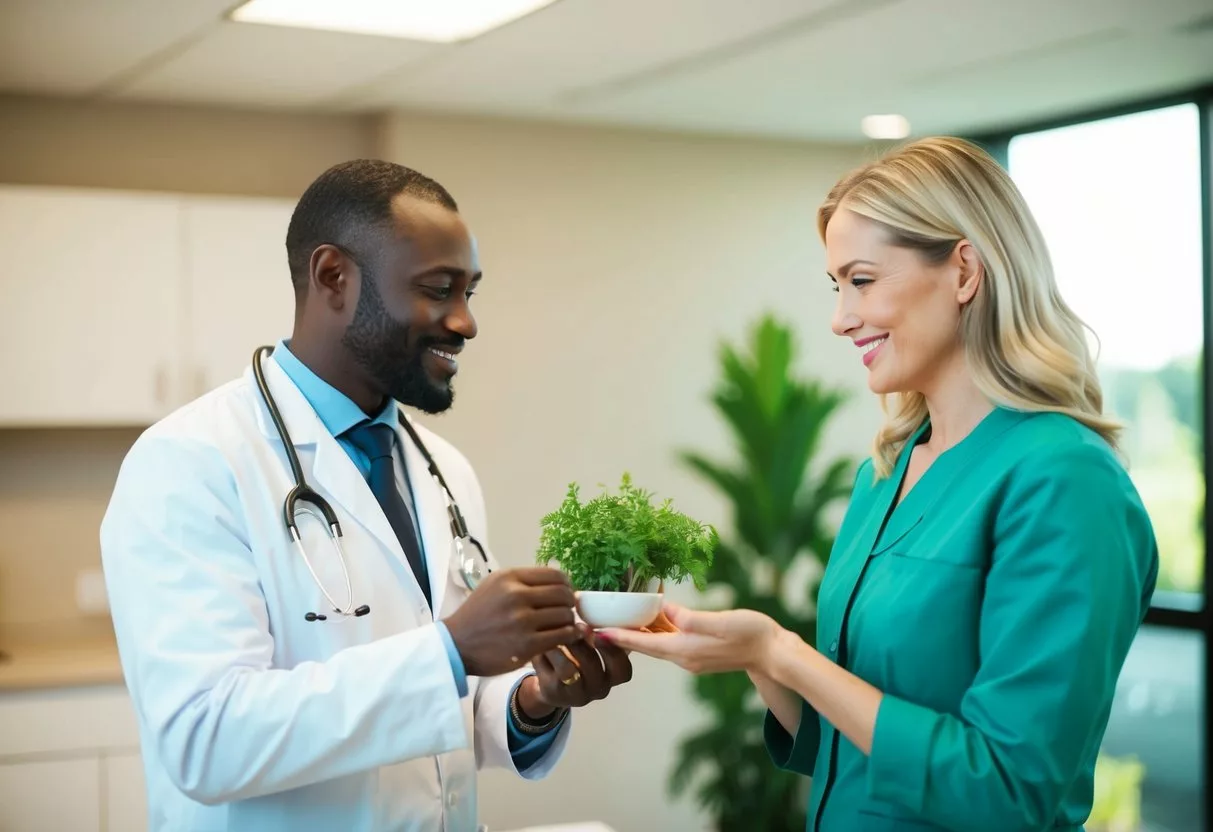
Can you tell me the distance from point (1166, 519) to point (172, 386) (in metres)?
3.63

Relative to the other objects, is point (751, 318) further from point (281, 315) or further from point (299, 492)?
point (299, 492)

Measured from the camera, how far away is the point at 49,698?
3951 millimetres

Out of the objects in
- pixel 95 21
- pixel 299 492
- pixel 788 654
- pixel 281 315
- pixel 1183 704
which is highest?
pixel 95 21

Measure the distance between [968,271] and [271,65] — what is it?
2.82 metres

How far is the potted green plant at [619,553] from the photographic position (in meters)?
1.85

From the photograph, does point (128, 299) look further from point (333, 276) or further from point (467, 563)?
point (467, 563)

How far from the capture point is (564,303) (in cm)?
510

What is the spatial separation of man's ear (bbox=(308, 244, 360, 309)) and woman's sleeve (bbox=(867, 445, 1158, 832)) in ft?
3.42

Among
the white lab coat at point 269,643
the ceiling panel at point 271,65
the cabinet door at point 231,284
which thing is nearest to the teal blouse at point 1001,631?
the white lab coat at point 269,643

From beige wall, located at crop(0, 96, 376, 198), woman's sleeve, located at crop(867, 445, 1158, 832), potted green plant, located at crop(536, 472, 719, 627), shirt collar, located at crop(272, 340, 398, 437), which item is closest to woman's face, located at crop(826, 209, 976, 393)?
woman's sleeve, located at crop(867, 445, 1158, 832)

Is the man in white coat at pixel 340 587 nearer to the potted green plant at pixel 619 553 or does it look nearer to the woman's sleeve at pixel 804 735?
the potted green plant at pixel 619 553

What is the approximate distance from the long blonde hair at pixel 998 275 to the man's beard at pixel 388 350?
0.74 metres

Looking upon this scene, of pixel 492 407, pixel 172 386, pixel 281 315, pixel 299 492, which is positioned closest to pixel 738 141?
pixel 492 407

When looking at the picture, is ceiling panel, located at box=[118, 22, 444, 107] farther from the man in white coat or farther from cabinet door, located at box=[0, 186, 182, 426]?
the man in white coat
